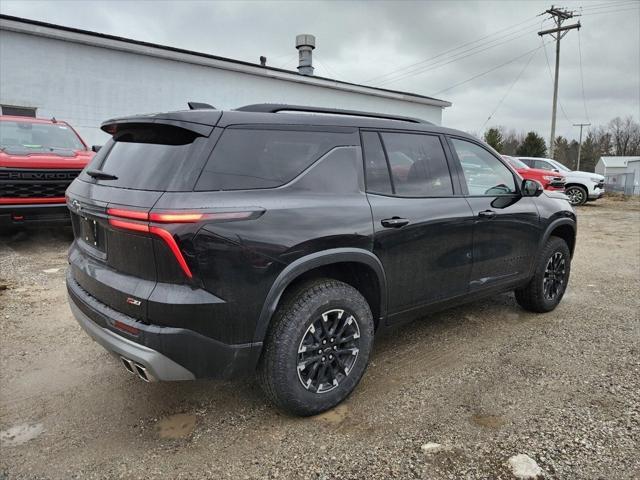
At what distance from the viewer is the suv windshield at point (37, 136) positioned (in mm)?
7031

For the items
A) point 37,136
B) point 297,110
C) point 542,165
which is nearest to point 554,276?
point 297,110

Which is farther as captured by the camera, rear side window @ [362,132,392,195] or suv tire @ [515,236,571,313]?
suv tire @ [515,236,571,313]

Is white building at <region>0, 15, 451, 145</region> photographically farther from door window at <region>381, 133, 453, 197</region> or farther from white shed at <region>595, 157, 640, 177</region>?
white shed at <region>595, 157, 640, 177</region>

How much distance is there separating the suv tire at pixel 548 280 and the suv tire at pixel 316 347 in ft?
7.45

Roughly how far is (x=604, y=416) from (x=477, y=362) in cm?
90

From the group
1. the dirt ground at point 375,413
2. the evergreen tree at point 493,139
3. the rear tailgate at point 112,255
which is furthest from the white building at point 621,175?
the rear tailgate at point 112,255

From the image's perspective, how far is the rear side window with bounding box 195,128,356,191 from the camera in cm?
234

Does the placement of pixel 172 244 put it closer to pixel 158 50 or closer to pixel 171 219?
pixel 171 219

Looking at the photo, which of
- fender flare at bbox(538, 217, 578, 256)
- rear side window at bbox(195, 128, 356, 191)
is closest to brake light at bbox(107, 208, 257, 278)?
rear side window at bbox(195, 128, 356, 191)

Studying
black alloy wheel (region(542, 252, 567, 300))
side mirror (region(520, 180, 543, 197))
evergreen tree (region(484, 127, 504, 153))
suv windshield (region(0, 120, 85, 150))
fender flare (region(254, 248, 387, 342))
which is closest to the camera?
fender flare (region(254, 248, 387, 342))

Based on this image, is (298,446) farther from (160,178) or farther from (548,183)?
(548,183)

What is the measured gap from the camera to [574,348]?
148 inches

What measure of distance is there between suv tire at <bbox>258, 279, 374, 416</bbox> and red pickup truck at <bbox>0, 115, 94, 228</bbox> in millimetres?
5338

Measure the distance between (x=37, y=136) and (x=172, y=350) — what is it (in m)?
6.82
